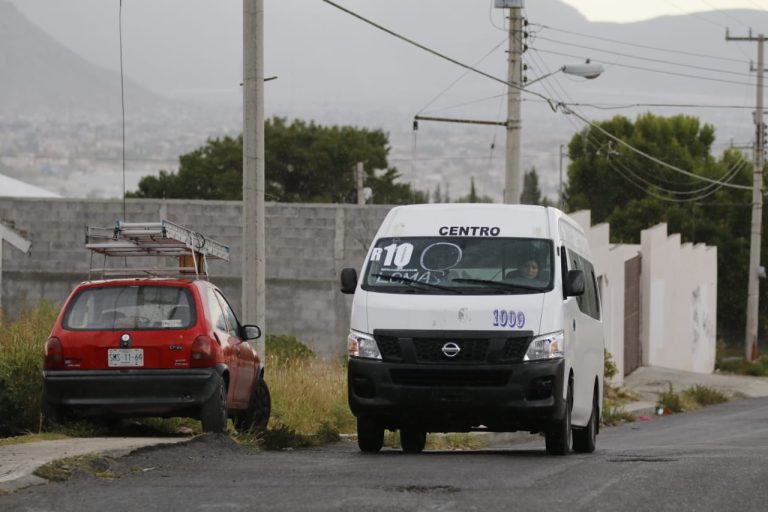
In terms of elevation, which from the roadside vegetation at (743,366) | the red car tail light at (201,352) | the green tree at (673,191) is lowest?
the roadside vegetation at (743,366)

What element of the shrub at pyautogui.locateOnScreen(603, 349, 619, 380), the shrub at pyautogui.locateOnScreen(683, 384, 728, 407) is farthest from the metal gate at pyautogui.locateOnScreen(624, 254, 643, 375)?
the shrub at pyautogui.locateOnScreen(603, 349, 619, 380)

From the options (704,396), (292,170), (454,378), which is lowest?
(704,396)

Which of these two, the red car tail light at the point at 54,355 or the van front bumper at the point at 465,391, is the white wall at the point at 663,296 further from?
the red car tail light at the point at 54,355

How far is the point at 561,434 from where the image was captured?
13.7 meters

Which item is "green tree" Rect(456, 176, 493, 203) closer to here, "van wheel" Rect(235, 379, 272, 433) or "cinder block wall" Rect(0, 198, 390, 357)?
"cinder block wall" Rect(0, 198, 390, 357)

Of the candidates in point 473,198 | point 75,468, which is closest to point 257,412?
point 75,468

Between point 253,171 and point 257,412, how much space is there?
3.58 m

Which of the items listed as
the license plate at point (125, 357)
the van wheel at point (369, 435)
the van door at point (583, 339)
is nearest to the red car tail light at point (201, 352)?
the license plate at point (125, 357)

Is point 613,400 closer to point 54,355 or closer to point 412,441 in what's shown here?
point 412,441

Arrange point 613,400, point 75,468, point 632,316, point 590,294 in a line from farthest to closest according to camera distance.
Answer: point 632,316 → point 613,400 → point 590,294 → point 75,468

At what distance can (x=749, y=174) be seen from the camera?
82438 millimetres

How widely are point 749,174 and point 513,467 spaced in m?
73.3

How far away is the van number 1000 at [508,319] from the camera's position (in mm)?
13047

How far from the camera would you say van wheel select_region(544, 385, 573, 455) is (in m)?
13.6
